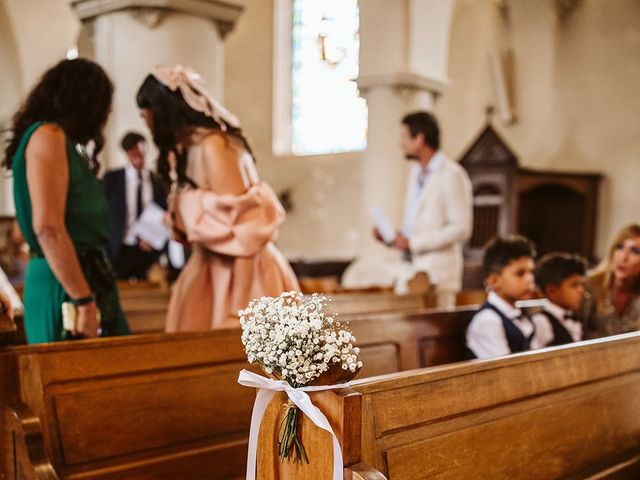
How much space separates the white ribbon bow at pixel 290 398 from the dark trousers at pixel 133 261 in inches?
169

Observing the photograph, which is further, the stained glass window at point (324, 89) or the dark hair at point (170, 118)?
the stained glass window at point (324, 89)

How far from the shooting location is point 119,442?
2.42 metres

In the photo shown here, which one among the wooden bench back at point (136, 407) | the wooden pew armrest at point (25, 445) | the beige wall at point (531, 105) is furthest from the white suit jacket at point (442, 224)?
the beige wall at point (531, 105)

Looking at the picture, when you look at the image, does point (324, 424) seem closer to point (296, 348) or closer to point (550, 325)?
point (296, 348)

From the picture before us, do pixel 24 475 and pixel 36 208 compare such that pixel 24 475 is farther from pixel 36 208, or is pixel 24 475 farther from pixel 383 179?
pixel 383 179

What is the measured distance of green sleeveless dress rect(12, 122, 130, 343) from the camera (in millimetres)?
2738

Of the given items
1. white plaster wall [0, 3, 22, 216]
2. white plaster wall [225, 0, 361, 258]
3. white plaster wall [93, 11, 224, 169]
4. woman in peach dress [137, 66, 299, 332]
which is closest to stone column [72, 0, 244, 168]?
white plaster wall [93, 11, 224, 169]

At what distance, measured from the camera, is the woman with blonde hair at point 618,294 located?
394cm

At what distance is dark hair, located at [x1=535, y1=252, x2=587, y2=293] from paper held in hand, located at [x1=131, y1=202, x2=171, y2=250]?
2.78 m

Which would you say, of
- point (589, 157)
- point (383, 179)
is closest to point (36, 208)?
point (383, 179)

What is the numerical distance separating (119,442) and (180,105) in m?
1.32

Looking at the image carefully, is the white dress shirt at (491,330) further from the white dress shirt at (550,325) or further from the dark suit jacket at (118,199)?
the dark suit jacket at (118,199)

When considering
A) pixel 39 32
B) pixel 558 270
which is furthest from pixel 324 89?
pixel 558 270

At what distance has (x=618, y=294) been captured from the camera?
4039mm
